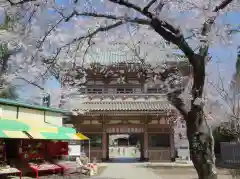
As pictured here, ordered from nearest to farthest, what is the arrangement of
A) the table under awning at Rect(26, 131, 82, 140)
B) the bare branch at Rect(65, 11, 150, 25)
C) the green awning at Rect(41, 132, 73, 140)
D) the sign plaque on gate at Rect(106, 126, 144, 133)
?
1. the bare branch at Rect(65, 11, 150, 25)
2. the table under awning at Rect(26, 131, 82, 140)
3. the green awning at Rect(41, 132, 73, 140)
4. the sign plaque on gate at Rect(106, 126, 144, 133)

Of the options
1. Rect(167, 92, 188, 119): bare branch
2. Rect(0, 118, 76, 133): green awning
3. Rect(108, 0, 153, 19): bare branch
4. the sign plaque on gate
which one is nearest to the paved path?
Rect(0, 118, 76, 133): green awning

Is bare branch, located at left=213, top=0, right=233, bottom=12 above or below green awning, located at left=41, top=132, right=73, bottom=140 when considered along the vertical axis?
above

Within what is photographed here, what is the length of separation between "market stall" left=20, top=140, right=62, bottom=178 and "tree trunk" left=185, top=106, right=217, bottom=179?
9.26 meters

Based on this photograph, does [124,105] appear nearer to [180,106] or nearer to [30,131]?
[30,131]

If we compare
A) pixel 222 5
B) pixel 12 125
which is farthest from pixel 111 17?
pixel 12 125

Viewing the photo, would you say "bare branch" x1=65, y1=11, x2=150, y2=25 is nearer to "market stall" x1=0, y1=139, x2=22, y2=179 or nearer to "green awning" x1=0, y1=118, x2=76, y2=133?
"green awning" x1=0, y1=118, x2=76, y2=133

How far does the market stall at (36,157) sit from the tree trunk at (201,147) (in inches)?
365

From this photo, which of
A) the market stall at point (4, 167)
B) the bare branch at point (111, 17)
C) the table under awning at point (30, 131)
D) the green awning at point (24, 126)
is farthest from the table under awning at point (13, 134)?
the bare branch at point (111, 17)

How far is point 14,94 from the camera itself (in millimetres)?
22719

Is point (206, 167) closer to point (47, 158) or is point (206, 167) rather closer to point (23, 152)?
point (23, 152)

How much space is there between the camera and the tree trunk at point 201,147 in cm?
634

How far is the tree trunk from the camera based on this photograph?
20.8ft

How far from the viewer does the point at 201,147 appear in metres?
6.34

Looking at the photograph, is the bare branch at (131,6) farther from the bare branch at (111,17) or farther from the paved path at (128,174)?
the paved path at (128,174)
